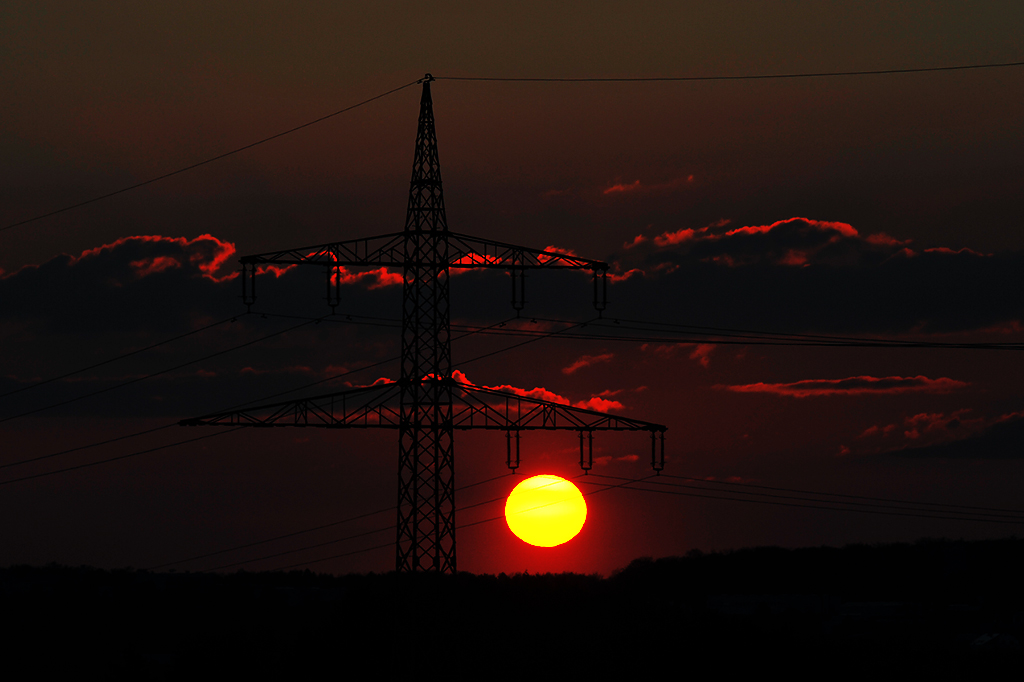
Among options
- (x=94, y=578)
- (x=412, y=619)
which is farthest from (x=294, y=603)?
(x=412, y=619)

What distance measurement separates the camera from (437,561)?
49.2m

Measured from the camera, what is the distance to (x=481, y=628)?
143875 mm

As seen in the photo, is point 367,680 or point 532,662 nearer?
point 367,680

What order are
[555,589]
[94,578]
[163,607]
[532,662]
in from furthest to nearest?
[94,578] < [163,607] < [555,589] < [532,662]

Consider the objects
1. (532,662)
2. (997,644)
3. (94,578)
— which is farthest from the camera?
(94,578)

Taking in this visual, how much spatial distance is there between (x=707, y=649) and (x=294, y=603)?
82.4m

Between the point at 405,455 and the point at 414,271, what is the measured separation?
7.40m

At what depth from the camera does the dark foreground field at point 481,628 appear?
9281 centimetres

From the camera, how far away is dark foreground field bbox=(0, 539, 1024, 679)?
92812 mm

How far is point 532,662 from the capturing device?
123 m

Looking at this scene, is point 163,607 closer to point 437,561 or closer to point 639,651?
point 639,651

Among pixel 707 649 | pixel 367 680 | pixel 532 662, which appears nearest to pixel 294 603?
pixel 532 662

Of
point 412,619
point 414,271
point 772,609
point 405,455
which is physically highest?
point 414,271

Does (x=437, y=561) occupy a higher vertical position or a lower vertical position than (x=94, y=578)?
higher
